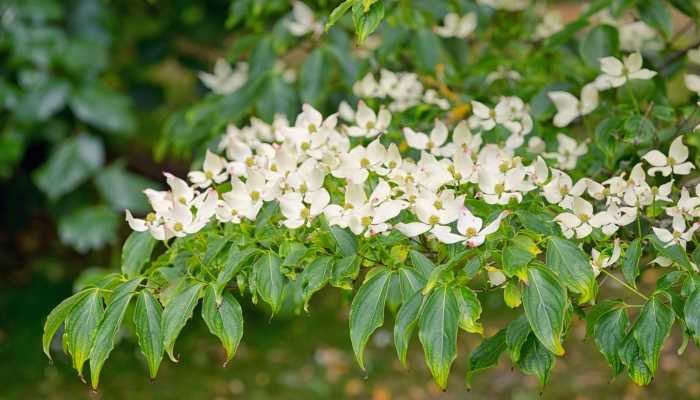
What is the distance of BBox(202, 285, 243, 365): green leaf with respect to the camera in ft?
3.79

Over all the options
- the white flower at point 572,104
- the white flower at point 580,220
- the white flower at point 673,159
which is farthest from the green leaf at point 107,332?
the white flower at point 572,104

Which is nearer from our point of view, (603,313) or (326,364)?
(603,313)

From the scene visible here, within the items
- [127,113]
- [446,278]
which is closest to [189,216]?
[446,278]

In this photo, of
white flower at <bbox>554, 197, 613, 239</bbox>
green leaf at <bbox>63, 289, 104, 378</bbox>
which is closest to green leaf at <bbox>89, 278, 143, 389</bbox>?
green leaf at <bbox>63, 289, 104, 378</bbox>

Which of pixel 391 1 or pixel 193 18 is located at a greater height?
pixel 391 1

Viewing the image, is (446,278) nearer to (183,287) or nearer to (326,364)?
(183,287)

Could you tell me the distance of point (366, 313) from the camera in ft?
3.67

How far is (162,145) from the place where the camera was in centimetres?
240

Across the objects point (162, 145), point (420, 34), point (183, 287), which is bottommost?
point (162, 145)

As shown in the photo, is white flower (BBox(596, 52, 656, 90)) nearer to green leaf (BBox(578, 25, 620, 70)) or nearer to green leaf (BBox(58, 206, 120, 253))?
green leaf (BBox(578, 25, 620, 70))

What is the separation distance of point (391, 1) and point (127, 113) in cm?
133

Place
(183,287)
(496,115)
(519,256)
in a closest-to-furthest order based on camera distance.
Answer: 1. (519,256)
2. (183,287)
3. (496,115)

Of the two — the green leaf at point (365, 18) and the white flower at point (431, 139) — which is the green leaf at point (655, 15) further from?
the green leaf at point (365, 18)

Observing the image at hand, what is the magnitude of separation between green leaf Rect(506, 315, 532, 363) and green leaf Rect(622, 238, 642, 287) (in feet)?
0.50
